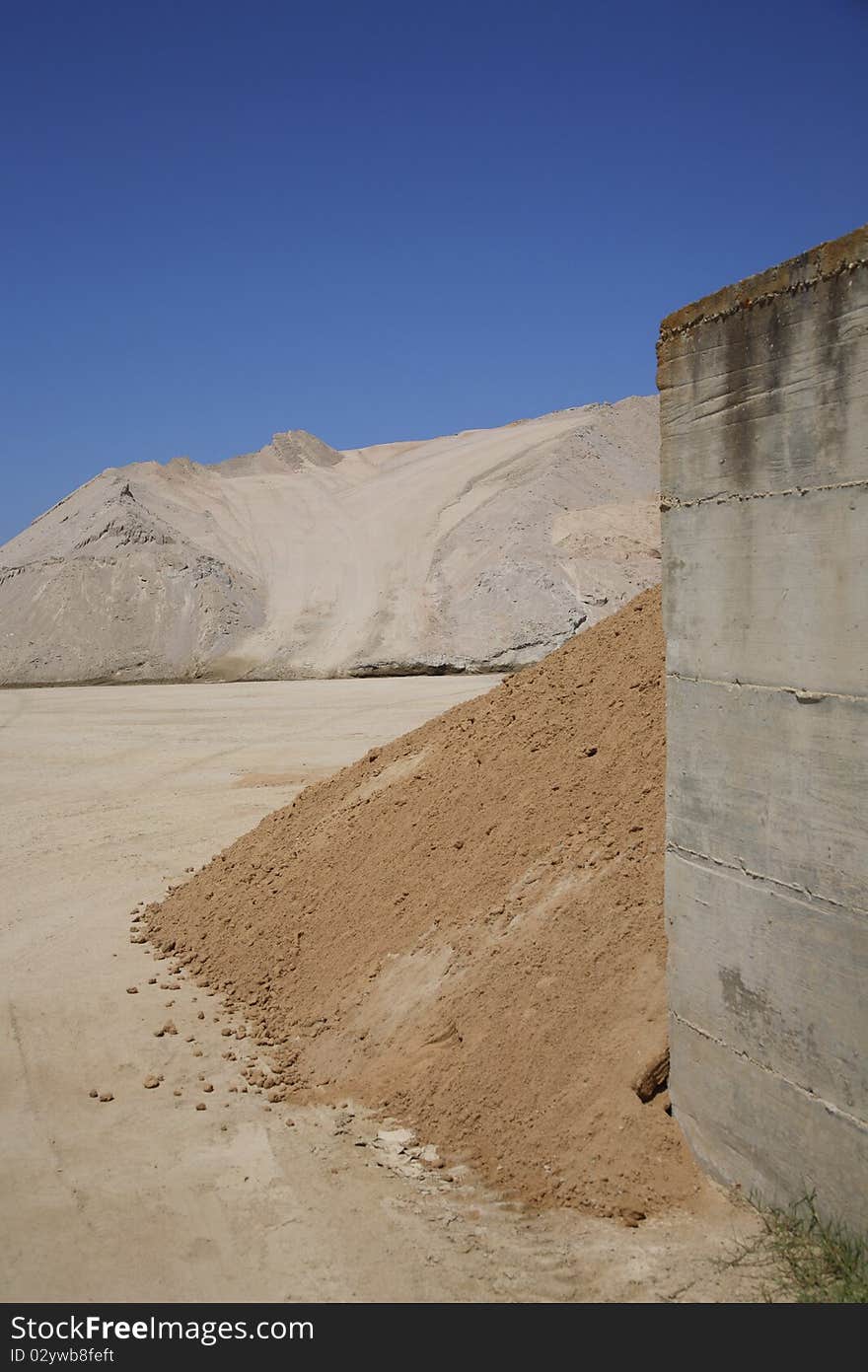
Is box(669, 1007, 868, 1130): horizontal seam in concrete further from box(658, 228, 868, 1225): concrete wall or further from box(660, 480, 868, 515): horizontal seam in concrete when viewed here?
box(660, 480, 868, 515): horizontal seam in concrete

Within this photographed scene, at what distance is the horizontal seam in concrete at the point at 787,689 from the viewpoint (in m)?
4.09

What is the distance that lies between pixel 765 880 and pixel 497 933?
7.43 ft

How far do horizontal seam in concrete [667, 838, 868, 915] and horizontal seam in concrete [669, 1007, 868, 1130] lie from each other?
733mm

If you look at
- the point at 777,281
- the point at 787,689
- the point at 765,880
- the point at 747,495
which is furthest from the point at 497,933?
the point at 777,281

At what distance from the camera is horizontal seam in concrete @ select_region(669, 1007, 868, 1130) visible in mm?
4121

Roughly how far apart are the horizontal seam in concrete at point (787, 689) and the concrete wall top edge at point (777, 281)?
5.01 feet

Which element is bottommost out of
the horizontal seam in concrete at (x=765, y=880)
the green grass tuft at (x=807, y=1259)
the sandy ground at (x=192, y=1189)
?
the sandy ground at (x=192, y=1189)

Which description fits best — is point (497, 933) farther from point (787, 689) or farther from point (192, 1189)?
point (787, 689)

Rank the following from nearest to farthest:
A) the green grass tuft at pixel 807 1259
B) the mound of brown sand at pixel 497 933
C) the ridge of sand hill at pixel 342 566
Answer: the green grass tuft at pixel 807 1259 < the mound of brown sand at pixel 497 933 < the ridge of sand hill at pixel 342 566

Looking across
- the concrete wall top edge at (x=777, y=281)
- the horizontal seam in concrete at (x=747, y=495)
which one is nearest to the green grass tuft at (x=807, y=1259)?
the horizontal seam in concrete at (x=747, y=495)

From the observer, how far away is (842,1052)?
4148 millimetres

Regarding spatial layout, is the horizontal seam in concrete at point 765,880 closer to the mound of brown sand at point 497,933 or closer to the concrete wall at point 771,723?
the concrete wall at point 771,723

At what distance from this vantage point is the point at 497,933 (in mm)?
6418
